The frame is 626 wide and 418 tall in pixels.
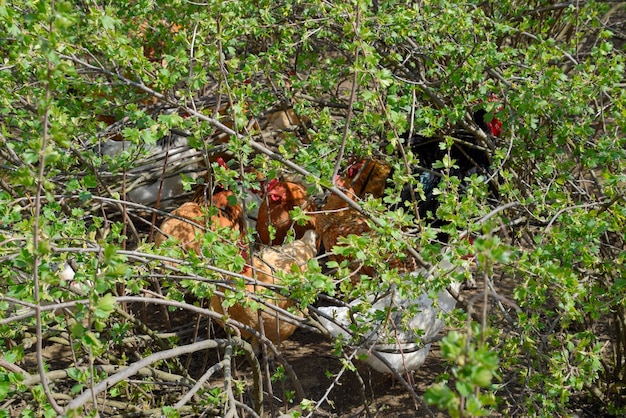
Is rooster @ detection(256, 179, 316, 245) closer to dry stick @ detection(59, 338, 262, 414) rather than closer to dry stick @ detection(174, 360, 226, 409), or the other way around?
dry stick @ detection(59, 338, 262, 414)

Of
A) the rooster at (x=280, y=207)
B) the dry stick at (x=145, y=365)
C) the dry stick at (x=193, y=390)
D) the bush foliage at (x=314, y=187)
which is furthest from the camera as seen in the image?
the rooster at (x=280, y=207)

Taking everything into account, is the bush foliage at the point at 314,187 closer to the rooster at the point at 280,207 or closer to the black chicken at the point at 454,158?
the black chicken at the point at 454,158

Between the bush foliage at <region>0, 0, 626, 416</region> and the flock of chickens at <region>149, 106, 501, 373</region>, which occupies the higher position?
the bush foliage at <region>0, 0, 626, 416</region>

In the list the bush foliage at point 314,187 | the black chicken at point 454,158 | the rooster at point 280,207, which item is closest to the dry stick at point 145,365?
the bush foliage at point 314,187

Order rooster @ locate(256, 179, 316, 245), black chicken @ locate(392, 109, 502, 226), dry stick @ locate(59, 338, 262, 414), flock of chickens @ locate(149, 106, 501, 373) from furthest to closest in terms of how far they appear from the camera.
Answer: rooster @ locate(256, 179, 316, 245) < black chicken @ locate(392, 109, 502, 226) < flock of chickens @ locate(149, 106, 501, 373) < dry stick @ locate(59, 338, 262, 414)

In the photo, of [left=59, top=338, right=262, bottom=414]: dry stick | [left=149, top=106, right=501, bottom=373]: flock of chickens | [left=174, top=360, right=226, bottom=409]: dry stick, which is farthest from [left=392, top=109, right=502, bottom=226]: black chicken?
[left=174, top=360, right=226, bottom=409]: dry stick

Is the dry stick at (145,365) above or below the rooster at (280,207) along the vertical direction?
above

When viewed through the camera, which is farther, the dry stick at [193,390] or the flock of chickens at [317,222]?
the flock of chickens at [317,222]

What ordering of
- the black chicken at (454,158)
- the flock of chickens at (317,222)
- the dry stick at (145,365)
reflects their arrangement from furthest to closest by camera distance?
the black chicken at (454,158)
the flock of chickens at (317,222)
the dry stick at (145,365)

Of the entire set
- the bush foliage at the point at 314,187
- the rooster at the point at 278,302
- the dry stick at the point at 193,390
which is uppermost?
the bush foliage at the point at 314,187

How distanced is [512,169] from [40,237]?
7.22 ft

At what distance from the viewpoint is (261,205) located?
3.93m

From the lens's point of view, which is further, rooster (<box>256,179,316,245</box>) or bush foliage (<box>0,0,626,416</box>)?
rooster (<box>256,179,316,245</box>)

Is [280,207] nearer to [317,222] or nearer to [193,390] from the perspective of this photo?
[317,222]
